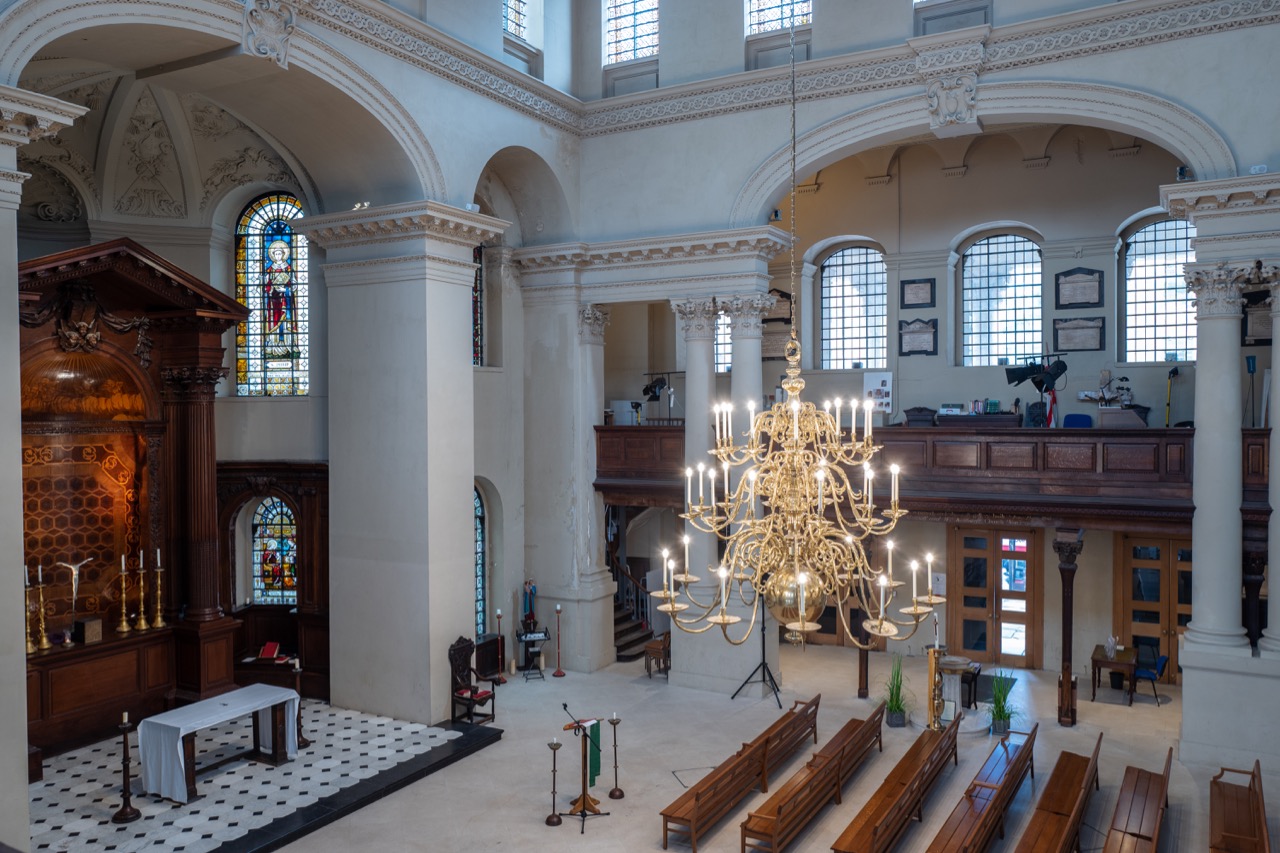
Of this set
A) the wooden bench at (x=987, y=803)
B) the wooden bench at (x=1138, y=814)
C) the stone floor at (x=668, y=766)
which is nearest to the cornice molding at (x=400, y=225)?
the stone floor at (x=668, y=766)

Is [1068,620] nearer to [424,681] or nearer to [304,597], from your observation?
[424,681]

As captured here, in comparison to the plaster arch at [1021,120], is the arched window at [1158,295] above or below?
below

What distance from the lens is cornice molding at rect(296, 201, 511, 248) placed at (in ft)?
42.4

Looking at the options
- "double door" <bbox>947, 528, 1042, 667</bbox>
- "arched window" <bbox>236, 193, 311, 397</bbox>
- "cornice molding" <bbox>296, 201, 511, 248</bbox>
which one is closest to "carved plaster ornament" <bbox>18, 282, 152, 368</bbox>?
"arched window" <bbox>236, 193, 311, 397</bbox>

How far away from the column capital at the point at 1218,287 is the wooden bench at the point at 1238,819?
568cm

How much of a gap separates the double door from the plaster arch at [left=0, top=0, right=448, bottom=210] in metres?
11.2

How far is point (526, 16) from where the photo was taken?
1586 centimetres

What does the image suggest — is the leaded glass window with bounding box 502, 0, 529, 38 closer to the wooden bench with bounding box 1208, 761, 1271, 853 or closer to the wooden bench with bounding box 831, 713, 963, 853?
the wooden bench with bounding box 831, 713, 963, 853

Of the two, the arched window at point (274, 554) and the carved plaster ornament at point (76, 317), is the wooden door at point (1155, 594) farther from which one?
the carved plaster ornament at point (76, 317)

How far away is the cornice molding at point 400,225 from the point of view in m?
12.9

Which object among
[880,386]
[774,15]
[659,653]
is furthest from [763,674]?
[774,15]

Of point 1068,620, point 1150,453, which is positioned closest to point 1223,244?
point 1150,453

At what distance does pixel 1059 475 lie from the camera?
13.8 meters

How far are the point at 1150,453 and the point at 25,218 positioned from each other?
16.6 metres
